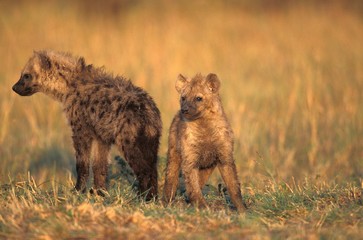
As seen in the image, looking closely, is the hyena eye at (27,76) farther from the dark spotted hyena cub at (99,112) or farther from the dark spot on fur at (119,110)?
the dark spot on fur at (119,110)

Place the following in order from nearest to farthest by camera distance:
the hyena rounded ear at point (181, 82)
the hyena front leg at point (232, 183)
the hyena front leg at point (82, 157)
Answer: the hyena front leg at point (232, 183), the hyena rounded ear at point (181, 82), the hyena front leg at point (82, 157)

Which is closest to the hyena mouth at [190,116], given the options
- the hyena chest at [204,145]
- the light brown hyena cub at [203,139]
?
the light brown hyena cub at [203,139]

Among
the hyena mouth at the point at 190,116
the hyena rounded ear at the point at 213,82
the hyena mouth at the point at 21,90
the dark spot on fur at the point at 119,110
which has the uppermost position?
the hyena mouth at the point at 21,90

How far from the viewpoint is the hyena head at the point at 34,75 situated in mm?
6805

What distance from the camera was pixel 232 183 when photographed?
558 cm

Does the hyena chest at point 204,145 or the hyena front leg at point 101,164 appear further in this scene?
the hyena front leg at point 101,164

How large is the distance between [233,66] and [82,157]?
6664mm

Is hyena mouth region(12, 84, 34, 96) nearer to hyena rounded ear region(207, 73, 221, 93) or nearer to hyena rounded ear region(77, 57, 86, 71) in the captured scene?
hyena rounded ear region(77, 57, 86, 71)

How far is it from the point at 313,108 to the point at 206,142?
4392 millimetres

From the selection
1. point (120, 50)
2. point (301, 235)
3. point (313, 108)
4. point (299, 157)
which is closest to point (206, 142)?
point (301, 235)

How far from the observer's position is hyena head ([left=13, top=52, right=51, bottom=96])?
680cm

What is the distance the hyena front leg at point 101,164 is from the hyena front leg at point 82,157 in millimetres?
124

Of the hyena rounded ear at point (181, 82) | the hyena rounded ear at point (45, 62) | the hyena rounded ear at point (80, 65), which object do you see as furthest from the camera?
the hyena rounded ear at point (45, 62)

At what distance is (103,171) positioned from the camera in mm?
6406
